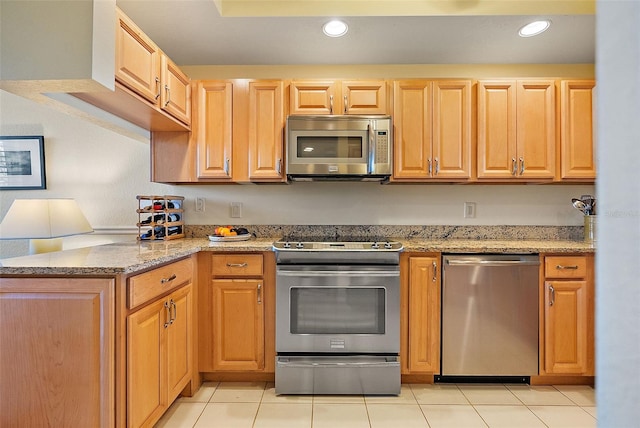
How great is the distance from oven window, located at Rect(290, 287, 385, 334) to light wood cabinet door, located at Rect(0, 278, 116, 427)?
1041mm

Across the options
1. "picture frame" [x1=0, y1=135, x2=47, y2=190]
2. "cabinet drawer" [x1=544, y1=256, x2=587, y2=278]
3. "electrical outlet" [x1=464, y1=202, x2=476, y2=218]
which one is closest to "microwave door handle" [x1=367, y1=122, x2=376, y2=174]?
"electrical outlet" [x1=464, y1=202, x2=476, y2=218]

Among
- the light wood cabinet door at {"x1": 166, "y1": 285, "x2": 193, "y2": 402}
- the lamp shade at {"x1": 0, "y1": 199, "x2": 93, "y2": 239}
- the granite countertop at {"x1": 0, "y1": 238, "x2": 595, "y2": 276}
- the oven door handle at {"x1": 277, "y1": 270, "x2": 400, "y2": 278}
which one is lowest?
the light wood cabinet door at {"x1": 166, "y1": 285, "x2": 193, "y2": 402}

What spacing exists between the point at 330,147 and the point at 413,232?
0.98m

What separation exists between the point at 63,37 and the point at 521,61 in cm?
292

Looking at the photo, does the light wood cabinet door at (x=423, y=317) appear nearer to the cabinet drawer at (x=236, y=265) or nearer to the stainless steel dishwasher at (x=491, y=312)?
the stainless steel dishwasher at (x=491, y=312)

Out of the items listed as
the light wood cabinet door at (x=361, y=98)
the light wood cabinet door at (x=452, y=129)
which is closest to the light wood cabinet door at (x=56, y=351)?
the light wood cabinet door at (x=361, y=98)

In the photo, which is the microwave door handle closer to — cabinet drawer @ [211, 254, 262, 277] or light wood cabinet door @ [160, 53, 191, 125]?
cabinet drawer @ [211, 254, 262, 277]

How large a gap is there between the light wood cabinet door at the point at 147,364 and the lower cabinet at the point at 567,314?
86.9 inches

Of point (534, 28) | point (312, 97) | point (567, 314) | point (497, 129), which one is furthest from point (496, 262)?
point (312, 97)

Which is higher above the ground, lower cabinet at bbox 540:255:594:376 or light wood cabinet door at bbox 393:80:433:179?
light wood cabinet door at bbox 393:80:433:179

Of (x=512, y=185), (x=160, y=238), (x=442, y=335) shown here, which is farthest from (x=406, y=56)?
(x=160, y=238)

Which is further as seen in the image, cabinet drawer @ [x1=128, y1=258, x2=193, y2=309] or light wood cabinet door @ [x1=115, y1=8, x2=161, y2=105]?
light wood cabinet door @ [x1=115, y1=8, x2=161, y2=105]

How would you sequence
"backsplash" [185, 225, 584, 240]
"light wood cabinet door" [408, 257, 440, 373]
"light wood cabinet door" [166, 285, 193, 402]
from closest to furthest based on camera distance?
"light wood cabinet door" [166, 285, 193, 402] < "light wood cabinet door" [408, 257, 440, 373] < "backsplash" [185, 225, 584, 240]

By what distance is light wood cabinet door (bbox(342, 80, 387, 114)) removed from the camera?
2.40 metres
